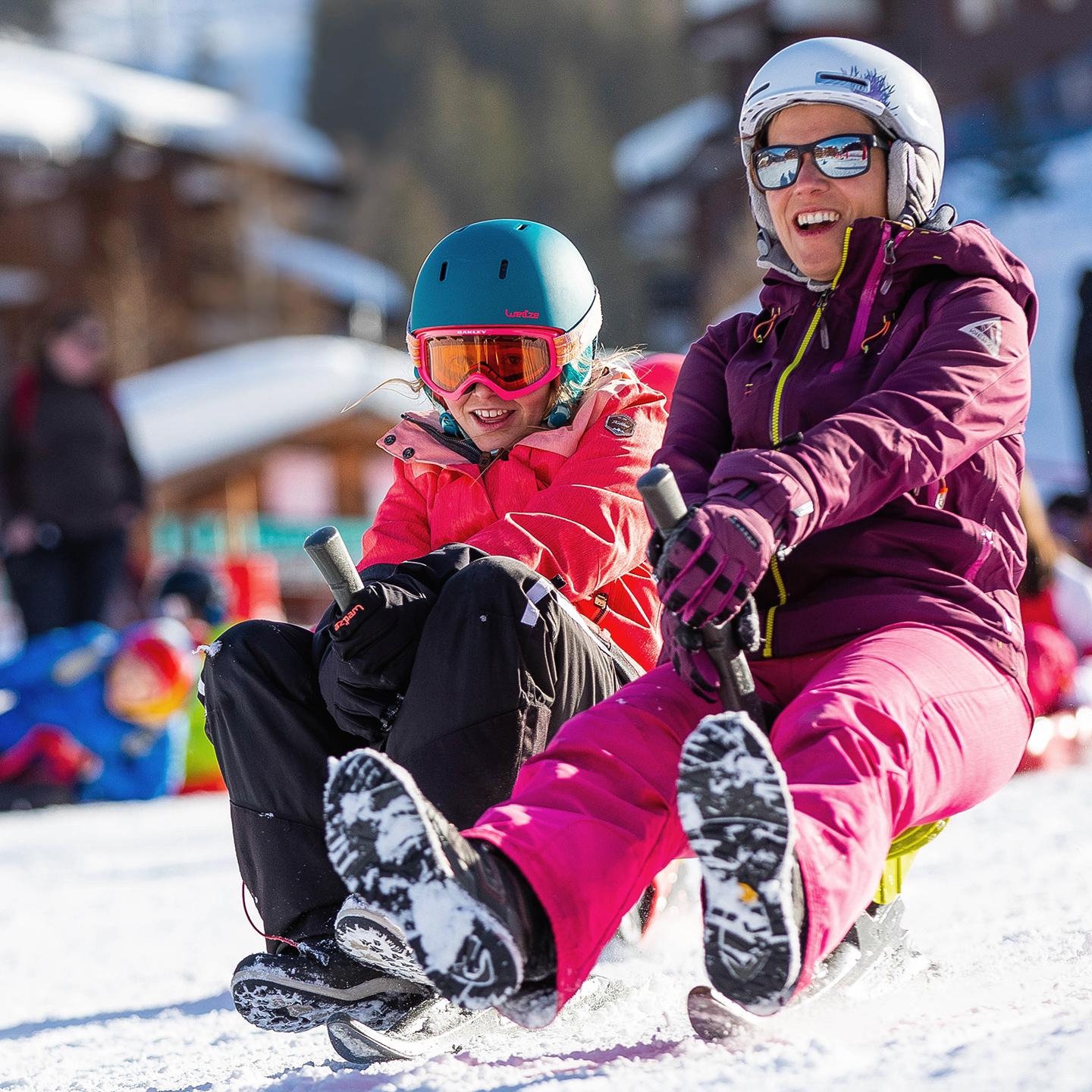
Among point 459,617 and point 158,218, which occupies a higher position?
point 158,218

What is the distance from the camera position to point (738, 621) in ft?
6.47

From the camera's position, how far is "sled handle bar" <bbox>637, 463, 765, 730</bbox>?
1882mm

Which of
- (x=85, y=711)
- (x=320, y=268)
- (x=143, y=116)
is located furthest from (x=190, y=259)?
(x=85, y=711)

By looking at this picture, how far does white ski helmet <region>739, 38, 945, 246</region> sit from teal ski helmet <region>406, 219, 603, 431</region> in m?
0.51

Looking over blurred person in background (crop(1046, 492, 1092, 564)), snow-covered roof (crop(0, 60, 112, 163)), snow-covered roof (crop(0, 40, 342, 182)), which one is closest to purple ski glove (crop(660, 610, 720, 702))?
blurred person in background (crop(1046, 492, 1092, 564))

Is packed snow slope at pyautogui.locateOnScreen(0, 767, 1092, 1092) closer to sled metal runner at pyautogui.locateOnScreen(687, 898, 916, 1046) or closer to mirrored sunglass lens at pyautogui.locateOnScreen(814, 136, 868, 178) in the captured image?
sled metal runner at pyautogui.locateOnScreen(687, 898, 916, 1046)

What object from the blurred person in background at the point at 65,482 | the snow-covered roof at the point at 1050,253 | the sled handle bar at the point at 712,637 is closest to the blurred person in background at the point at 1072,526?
the snow-covered roof at the point at 1050,253

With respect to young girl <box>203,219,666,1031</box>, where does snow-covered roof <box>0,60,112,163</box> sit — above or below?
above

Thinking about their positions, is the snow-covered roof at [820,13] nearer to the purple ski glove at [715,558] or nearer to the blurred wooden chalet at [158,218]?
the blurred wooden chalet at [158,218]

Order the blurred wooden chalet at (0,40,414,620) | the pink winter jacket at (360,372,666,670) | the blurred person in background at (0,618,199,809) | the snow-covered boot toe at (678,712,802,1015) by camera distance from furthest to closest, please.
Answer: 1. the blurred wooden chalet at (0,40,414,620)
2. the blurred person in background at (0,618,199,809)
3. the pink winter jacket at (360,372,666,670)
4. the snow-covered boot toe at (678,712,802,1015)

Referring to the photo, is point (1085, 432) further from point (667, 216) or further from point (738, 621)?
point (667, 216)

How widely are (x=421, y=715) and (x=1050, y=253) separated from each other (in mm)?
9954

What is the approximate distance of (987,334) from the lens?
218 cm

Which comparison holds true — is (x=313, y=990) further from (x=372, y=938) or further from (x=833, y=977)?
(x=833, y=977)
